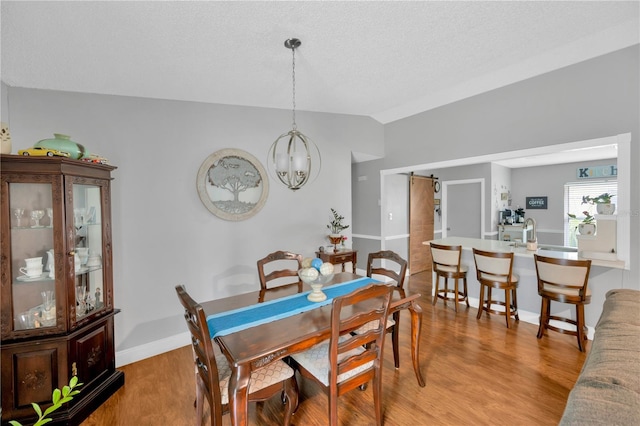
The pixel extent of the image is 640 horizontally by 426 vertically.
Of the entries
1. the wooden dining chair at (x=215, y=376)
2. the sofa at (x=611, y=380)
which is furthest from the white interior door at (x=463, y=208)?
the wooden dining chair at (x=215, y=376)

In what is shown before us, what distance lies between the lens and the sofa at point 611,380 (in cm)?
92

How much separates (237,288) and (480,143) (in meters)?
3.59

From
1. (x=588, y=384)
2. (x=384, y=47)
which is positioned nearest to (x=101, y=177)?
(x=384, y=47)

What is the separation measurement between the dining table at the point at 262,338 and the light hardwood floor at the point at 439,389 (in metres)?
0.26

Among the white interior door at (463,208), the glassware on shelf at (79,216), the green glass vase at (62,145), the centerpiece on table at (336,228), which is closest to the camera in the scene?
the green glass vase at (62,145)

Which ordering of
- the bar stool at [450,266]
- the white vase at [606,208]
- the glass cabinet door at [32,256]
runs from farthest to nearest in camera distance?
the bar stool at [450,266], the white vase at [606,208], the glass cabinet door at [32,256]

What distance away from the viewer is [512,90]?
11.0ft

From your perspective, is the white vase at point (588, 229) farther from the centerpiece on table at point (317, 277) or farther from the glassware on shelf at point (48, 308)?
the glassware on shelf at point (48, 308)

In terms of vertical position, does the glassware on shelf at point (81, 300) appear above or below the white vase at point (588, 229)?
below

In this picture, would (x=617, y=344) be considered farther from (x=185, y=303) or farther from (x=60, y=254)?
(x=60, y=254)

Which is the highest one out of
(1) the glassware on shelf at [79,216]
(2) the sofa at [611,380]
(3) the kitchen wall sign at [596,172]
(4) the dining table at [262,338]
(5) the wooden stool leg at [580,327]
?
(3) the kitchen wall sign at [596,172]

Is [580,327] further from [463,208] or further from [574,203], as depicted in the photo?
[574,203]

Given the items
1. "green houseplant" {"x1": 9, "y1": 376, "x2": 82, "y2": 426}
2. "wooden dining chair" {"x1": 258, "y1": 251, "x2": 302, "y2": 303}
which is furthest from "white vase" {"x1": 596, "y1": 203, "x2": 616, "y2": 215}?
"green houseplant" {"x1": 9, "y1": 376, "x2": 82, "y2": 426}

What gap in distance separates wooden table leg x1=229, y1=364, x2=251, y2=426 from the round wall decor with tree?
82.0 inches
